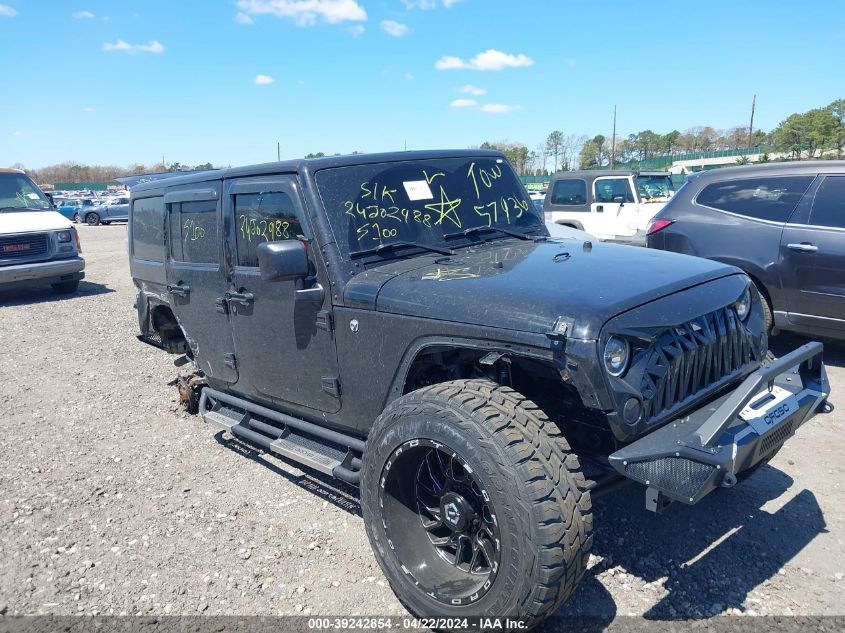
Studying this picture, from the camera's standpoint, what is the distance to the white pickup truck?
10578 mm

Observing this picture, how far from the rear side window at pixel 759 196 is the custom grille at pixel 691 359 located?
354 cm

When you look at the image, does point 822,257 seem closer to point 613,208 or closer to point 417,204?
point 417,204

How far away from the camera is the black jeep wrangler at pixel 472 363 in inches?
90.7

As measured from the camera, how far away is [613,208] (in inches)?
466

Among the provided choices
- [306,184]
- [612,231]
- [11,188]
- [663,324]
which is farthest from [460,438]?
[11,188]

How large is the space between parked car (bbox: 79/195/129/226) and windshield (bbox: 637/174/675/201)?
2794 cm

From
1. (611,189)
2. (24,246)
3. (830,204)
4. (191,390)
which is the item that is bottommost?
(191,390)

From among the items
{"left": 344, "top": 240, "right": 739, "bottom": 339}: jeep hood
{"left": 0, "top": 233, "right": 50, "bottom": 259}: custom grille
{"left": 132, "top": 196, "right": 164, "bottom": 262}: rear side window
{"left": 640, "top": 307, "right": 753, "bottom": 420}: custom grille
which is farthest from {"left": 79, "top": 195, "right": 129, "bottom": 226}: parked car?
{"left": 640, "top": 307, "right": 753, "bottom": 420}: custom grille

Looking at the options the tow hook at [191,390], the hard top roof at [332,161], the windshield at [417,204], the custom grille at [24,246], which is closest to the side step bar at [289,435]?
the tow hook at [191,390]

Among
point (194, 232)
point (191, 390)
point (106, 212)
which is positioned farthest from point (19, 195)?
point (106, 212)

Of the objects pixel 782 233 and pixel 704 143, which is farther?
pixel 704 143

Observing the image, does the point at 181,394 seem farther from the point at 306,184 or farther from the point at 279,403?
the point at 306,184

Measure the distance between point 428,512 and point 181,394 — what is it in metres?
3.25

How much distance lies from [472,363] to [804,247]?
4212mm
